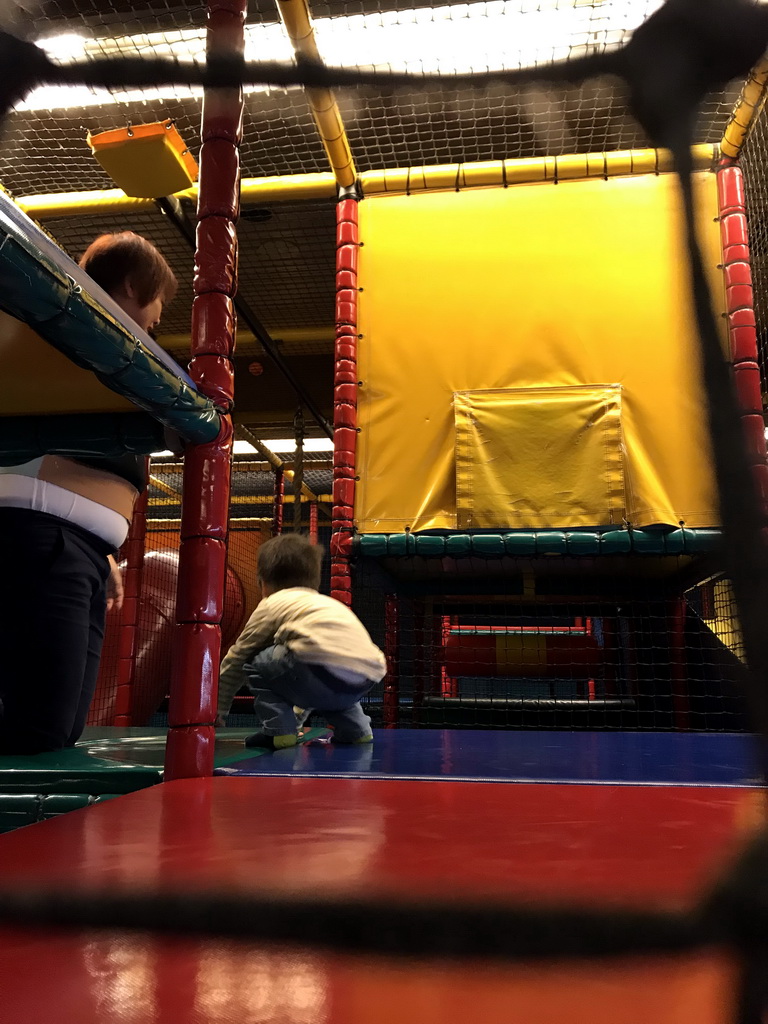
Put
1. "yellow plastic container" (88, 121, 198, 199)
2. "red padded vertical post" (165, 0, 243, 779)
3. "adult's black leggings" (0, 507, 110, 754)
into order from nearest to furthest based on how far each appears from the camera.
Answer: "red padded vertical post" (165, 0, 243, 779)
"adult's black leggings" (0, 507, 110, 754)
"yellow plastic container" (88, 121, 198, 199)

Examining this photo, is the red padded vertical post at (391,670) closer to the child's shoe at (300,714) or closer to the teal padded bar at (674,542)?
the child's shoe at (300,714)

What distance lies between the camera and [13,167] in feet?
11.3

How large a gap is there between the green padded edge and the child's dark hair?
840 millimetres

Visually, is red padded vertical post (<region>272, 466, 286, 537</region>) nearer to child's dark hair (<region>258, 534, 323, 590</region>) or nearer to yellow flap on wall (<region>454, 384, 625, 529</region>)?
yellow flap on wall (<region>454, 384, 625, 529</region>)

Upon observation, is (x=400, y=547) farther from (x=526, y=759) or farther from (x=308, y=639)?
(x=526, y=759)

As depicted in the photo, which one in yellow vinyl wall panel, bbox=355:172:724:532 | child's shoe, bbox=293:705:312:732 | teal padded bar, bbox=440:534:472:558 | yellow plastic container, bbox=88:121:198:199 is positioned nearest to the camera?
child's shoe, bbox=293:705:312:732

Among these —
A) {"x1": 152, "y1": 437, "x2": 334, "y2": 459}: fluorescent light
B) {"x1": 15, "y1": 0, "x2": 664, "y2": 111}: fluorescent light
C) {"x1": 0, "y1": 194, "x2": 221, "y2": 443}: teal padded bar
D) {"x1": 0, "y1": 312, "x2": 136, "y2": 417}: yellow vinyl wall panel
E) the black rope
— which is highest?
{"x1": 152, "y1": 437, "x2": 334, "y2": 459}: fluorescent light

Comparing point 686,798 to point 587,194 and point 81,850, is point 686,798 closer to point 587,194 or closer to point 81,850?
point 81,850

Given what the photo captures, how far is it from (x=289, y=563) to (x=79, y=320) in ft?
3.78

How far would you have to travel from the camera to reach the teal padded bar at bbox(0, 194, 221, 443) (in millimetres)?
660

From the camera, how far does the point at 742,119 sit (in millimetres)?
2619

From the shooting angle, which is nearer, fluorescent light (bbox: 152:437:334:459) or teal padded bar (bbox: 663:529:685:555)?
teal padded bar (bbox: 663:529:685:555)

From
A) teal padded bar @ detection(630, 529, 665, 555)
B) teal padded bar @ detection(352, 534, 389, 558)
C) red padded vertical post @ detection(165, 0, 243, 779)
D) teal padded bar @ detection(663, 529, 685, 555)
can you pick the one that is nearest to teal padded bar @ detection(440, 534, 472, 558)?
teal padded bar @ detection(352, 534, 389, 558)

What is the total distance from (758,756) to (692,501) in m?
2.59
